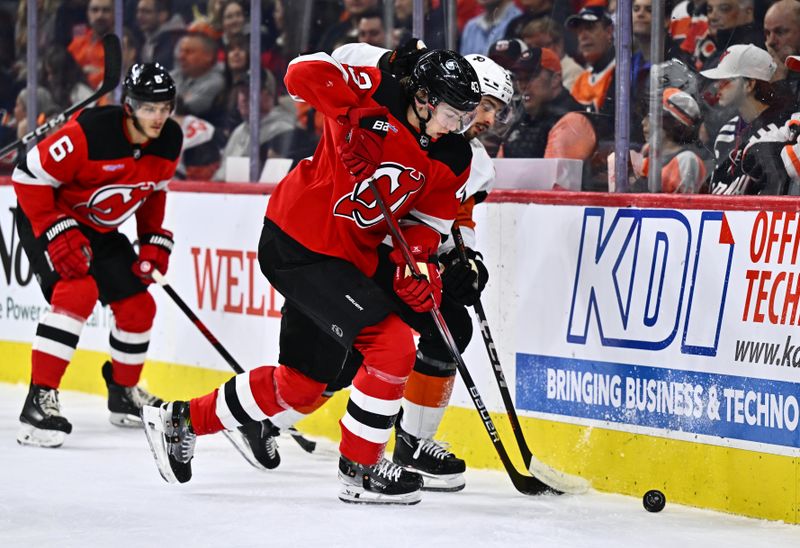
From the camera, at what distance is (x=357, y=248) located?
3.55m

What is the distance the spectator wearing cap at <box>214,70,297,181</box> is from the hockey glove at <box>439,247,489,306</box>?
61.1 inches

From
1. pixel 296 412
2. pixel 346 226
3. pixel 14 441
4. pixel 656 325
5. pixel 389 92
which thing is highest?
pixel 389 92

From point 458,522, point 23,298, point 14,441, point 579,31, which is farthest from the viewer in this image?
point 23,298

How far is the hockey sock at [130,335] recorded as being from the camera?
478 cm

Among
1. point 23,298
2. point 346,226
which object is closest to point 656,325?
point 346,226

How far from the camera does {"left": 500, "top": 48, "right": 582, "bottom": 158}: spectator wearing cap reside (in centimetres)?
432

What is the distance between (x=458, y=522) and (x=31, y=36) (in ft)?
12.3

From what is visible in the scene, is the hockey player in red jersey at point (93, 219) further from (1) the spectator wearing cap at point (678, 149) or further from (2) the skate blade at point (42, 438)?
(1) the spectator wearing cap at point (678, 149)

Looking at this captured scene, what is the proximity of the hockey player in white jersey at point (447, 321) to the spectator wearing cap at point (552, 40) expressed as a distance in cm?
41

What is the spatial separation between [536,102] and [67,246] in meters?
1.57

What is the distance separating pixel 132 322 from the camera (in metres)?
4.79

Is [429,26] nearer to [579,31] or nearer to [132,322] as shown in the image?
[579,31]

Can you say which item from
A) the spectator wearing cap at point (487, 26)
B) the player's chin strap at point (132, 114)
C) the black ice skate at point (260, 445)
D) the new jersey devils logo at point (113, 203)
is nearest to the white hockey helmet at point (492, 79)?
the spectator wearing cap at point (487, 26)

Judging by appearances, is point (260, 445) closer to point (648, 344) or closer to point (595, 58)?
point (648, 344)
